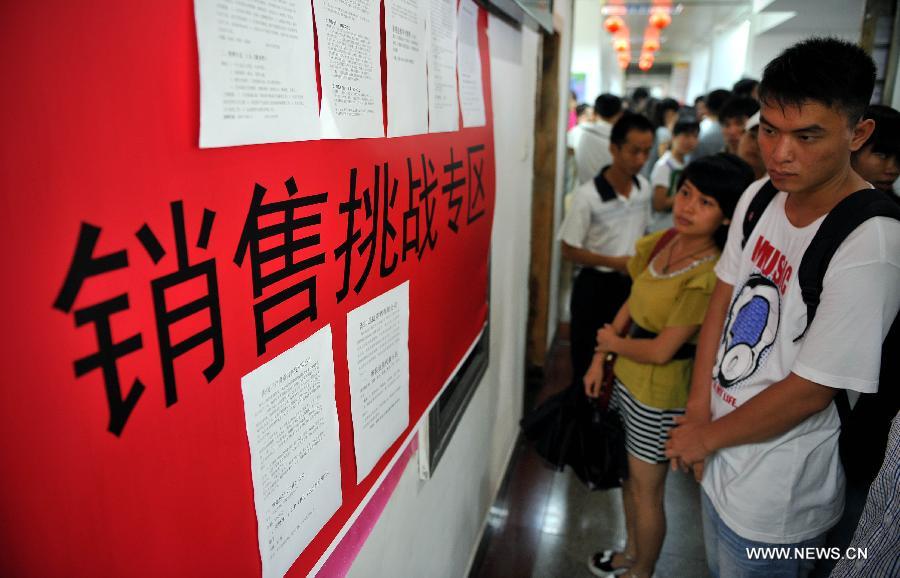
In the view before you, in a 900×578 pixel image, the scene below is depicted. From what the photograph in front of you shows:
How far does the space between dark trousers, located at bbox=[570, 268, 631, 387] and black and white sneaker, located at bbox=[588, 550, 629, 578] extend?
73cm

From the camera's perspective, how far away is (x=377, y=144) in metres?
0.87

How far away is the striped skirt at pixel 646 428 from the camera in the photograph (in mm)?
1768

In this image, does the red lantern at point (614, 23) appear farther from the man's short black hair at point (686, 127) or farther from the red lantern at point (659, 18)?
the man's short black hair at point (686, 127)

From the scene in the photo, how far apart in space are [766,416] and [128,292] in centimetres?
117

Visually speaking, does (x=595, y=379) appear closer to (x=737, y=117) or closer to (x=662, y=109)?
(x=737, y=117)

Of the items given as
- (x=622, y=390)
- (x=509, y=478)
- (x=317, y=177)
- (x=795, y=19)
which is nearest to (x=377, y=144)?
(x=317, y=177)

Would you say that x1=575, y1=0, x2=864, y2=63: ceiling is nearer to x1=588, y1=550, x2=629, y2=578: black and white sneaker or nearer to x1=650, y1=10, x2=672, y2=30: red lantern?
x1=650, y1=10, x2=672, y2=30: red lantern

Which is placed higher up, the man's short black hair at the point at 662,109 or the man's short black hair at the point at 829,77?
the man's short black hair at the point at 662,109

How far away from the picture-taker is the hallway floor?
2.17 meters

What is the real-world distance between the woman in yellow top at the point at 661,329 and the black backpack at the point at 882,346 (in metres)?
0.28

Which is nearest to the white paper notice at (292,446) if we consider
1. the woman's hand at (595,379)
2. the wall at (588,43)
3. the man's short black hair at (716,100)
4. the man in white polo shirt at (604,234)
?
the woman's hand at (595,379)

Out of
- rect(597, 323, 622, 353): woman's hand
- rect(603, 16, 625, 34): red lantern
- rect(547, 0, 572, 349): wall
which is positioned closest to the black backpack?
rect(597, 323, 622, 353): woman's hand

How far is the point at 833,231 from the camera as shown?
104 cm

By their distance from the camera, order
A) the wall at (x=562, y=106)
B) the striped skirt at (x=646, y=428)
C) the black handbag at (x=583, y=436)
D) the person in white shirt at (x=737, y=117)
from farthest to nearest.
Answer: the person in white shirt at (x=737, y=117)
the wall at (x=562, y=106)
the black handbag at (x=583, y=436)
the striped skirt at (x=646, y=428)
